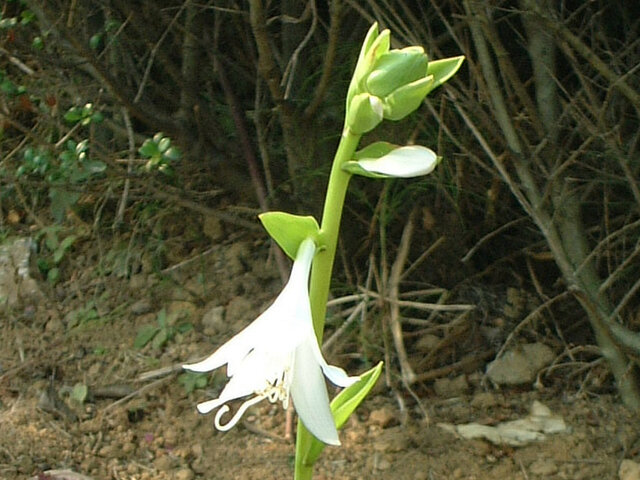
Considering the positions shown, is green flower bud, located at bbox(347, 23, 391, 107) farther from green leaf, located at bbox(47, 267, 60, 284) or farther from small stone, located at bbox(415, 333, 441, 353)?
green leaf, located at bbox(47, 267, 60, 284)

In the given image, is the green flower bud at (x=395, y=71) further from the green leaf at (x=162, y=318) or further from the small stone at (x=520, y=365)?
the green leaf at (x=162, y=318)

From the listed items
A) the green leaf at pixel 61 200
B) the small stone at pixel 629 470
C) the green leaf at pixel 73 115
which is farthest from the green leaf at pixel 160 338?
the small stone at pixel 629 470

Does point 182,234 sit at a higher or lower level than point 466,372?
higher

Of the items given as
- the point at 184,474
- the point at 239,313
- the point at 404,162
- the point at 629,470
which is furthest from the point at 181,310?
the point at 404,162

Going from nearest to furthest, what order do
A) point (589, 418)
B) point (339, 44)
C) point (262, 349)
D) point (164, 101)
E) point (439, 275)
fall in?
point (262, 349) < point (589, 418) < point (339, 44) < point (439, 275) < point (164, 101)

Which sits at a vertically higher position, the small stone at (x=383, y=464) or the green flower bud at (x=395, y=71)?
the green flower bud at (x=395, y=71)

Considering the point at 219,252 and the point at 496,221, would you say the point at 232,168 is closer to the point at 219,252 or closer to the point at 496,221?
the point at 219,252

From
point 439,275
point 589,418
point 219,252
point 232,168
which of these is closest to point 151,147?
point 232,168
